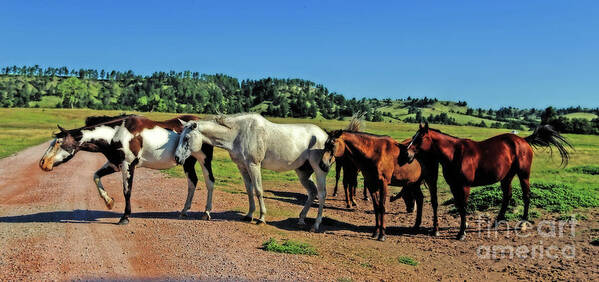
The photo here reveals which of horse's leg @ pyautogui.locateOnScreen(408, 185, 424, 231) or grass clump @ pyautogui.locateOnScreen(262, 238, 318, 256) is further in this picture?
horse's leg @ pyautogui.locateOnScreen(408, 185, 424, 231)

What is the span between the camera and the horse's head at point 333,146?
11.5 meters

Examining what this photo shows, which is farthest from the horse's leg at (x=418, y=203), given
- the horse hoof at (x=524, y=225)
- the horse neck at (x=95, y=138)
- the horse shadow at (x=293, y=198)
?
the horse neck at (x=95, y=138)

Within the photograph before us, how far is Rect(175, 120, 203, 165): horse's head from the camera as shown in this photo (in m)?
11.4

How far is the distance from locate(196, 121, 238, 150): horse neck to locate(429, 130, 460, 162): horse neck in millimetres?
5716

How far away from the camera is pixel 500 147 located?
12.5 metres

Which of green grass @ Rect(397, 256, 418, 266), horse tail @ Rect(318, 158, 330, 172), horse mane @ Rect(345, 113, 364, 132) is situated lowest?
green grass @ Rect(397, 256, 418, 266)

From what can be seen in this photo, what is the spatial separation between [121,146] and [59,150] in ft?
5.31

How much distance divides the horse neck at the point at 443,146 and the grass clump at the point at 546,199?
14.0 feet

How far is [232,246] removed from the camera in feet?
31.8

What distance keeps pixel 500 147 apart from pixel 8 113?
112 meters

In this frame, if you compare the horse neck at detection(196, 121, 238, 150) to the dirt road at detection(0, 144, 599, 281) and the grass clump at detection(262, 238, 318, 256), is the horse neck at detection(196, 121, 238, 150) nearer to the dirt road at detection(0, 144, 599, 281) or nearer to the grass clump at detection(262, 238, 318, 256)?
the dirt road at detection(0, 144, 599, 281)

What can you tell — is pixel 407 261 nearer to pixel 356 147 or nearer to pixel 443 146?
pixel 356 147

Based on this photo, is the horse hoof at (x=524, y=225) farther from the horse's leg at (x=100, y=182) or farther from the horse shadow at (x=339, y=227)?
the horse's leg at (x=100, y=182)

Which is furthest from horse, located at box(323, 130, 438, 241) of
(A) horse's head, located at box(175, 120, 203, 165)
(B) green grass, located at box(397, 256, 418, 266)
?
(A) horse's head, located at box(175, 120, 203, 165)
